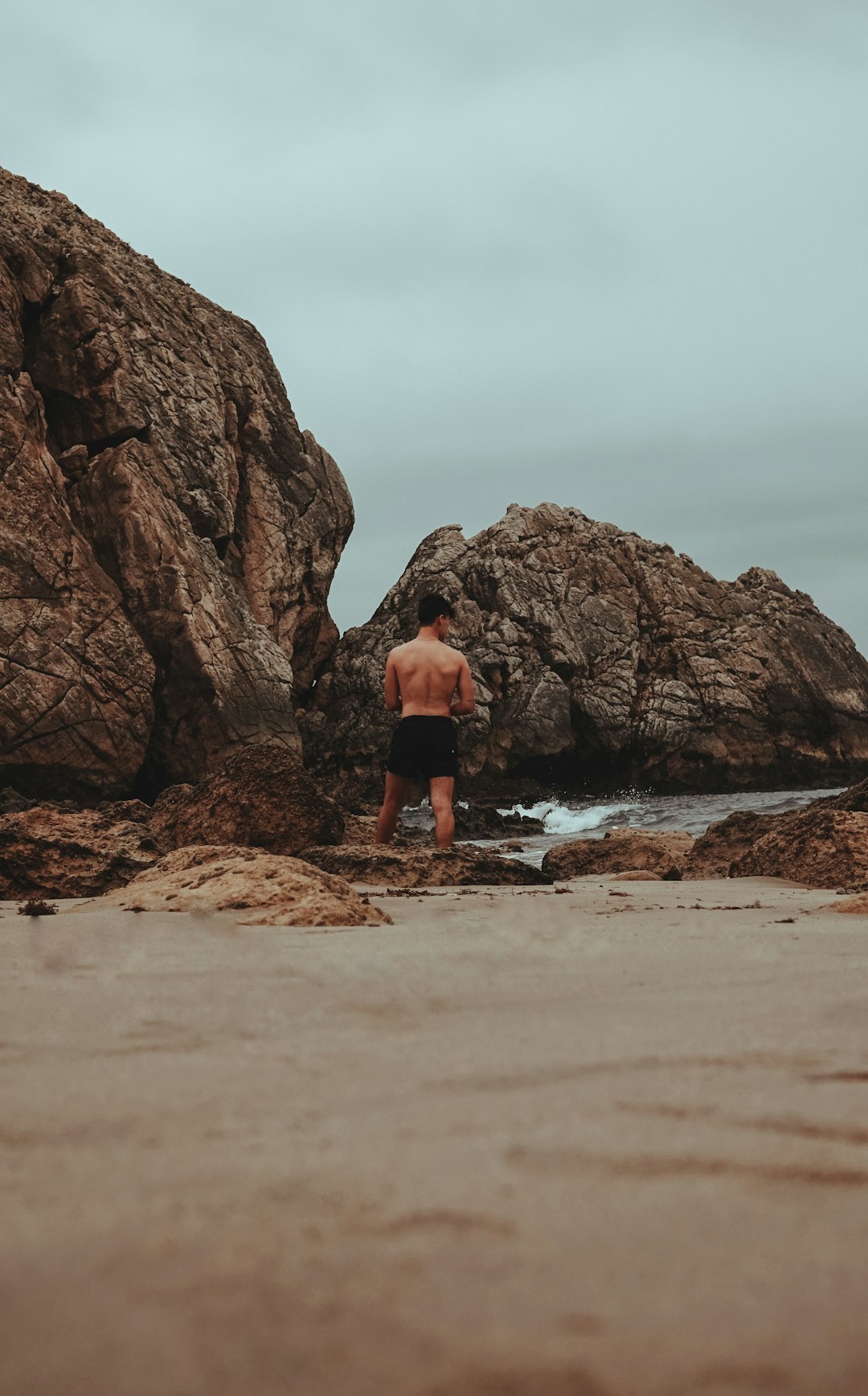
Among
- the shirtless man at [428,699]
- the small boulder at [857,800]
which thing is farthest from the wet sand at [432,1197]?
the shirtless man at [428,699]

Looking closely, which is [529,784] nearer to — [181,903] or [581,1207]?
[181,903]

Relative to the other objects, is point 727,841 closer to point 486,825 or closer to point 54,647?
point 486,825

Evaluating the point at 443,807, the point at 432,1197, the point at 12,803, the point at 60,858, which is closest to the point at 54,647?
the point at 12,803

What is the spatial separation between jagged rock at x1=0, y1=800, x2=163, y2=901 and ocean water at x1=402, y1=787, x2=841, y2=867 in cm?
1037

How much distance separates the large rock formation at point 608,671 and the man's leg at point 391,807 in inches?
733

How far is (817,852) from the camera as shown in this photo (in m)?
4.95

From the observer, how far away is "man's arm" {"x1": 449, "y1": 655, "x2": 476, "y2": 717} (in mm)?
7157

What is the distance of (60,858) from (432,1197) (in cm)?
399

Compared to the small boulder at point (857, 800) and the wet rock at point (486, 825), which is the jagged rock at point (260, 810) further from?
the wet rock at point (486, 825)

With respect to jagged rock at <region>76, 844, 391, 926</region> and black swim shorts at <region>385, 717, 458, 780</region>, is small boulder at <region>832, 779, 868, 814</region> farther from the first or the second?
jagged rock at <region>76, 844, 391, 926</region>

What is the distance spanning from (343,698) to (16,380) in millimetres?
12463

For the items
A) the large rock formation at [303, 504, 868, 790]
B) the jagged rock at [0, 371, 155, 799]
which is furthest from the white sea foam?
the jagged rock at [0, 371, 155, 799]

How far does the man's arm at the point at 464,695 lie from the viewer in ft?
23.5

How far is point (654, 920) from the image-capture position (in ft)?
10.2
